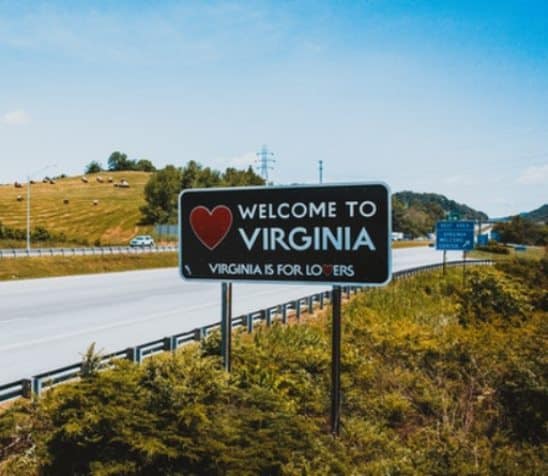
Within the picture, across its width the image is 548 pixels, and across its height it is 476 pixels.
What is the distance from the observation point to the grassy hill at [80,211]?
92375 mm

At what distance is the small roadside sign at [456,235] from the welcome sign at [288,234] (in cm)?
3522

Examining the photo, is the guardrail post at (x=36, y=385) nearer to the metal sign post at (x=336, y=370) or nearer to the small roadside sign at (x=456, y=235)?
the metal sign post at (x=336, y=370)

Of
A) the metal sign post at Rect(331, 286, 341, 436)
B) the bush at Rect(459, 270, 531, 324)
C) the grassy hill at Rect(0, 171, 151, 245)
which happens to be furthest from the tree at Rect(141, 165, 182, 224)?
the metal sign post at Rect(331, 286, 341, 436)

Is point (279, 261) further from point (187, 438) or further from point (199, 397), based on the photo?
point (187, 438)

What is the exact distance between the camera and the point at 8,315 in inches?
785

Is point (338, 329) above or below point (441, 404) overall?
above

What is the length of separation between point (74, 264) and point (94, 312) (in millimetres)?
21757

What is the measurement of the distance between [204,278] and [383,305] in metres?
16.0

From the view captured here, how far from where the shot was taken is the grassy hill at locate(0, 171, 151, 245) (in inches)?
3637

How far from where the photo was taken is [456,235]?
41.2 meters

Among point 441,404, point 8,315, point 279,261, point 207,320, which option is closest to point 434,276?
point 207,320

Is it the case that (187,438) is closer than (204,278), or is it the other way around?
(187,438)

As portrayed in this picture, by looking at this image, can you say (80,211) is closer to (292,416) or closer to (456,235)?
(456,235)

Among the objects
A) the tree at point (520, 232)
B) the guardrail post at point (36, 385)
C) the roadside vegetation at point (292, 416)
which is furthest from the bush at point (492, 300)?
the tree at point (520, 232)
